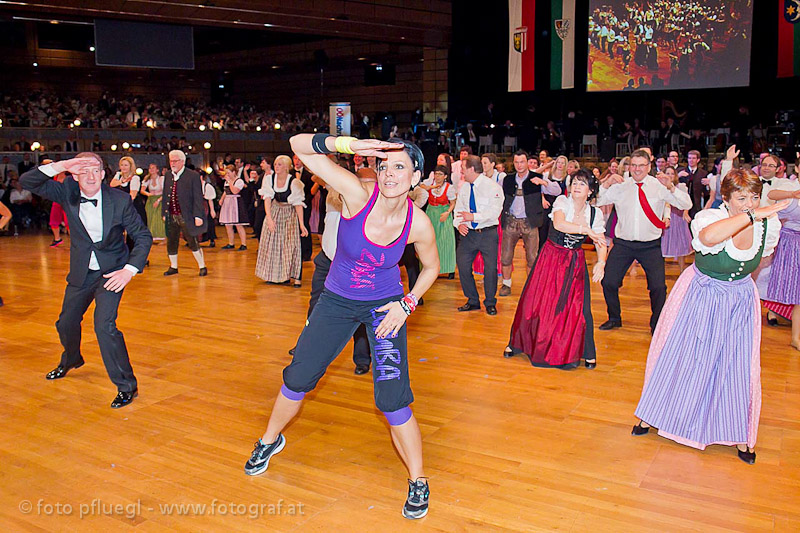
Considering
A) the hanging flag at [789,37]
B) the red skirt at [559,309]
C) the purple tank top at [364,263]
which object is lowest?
the red skirt at [559,309]

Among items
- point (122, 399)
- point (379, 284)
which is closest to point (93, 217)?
point (122, 399)

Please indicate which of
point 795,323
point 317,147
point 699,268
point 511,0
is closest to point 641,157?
point 795,323

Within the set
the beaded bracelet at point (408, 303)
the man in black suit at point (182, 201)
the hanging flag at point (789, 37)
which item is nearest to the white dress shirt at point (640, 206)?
the beaded bracelet at point (408, 303)

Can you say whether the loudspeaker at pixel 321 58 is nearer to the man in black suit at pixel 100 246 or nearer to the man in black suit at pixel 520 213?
the man in black suit at pixel 520 213

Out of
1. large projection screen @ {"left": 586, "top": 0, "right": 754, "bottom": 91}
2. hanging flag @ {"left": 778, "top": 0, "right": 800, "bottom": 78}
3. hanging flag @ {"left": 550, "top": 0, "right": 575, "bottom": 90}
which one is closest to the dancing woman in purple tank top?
large projection screen @ {"left": 586, "top": 0, "right": 754, "bottom": 91}

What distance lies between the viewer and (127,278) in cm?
397

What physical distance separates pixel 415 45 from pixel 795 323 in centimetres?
1592

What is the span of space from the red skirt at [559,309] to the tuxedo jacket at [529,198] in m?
2.58

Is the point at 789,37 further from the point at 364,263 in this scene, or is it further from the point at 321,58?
the point at 364,263

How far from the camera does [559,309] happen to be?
4.94 metres

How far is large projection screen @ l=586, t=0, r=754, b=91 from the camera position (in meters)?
13.5

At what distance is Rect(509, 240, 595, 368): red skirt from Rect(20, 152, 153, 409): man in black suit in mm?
2589

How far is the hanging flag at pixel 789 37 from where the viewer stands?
13227 millimetres

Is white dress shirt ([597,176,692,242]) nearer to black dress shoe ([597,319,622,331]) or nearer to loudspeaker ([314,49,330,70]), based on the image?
black dress shoe ([597,319,622,331])
